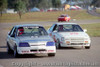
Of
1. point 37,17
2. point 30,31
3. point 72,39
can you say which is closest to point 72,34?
point 72,39

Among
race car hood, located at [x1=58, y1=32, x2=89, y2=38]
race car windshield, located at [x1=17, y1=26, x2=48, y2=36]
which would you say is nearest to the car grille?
race car hood, located at [x1=58, y1=32, x2=89, y2=38]

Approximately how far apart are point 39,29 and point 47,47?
1.71 m

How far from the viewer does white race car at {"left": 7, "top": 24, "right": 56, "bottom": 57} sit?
13.1m

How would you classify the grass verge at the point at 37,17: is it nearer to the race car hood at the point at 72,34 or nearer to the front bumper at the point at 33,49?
the race car hood at the point at 72,34

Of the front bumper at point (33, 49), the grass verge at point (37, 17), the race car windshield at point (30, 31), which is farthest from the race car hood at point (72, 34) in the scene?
the grass verge at point (37, 17)

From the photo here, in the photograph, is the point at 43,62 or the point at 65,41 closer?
the point at 43,62

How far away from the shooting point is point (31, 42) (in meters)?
13.2

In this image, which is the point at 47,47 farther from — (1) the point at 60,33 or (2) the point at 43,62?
(1) the point at 60,33

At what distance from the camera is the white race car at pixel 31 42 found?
13.1 meters

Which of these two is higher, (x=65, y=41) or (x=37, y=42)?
(x=37, y=42)

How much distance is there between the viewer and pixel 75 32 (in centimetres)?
1770

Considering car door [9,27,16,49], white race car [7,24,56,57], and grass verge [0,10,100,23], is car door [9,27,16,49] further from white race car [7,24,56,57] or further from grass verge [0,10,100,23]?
grass verge [0,10,100,23]

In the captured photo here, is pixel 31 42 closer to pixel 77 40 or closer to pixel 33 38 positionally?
pixel 33 38

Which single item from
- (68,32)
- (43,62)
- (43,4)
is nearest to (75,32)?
(68,32)
